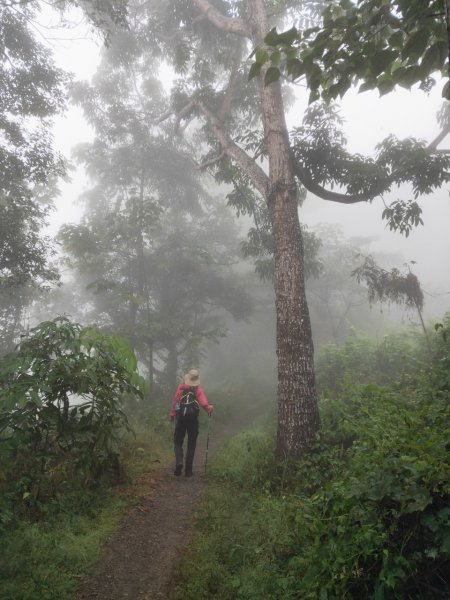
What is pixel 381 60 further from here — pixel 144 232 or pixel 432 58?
pixel 144 232

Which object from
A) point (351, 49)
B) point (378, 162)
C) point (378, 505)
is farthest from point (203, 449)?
point (351, 49)

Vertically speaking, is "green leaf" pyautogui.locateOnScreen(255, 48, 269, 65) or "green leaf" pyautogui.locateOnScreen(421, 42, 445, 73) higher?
"green leaf" pyautogui.locateOnScreen(255, 48, 269, 65)

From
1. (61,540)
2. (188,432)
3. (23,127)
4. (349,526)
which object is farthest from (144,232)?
(349,526)

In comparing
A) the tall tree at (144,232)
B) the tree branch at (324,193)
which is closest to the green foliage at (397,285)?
the tree branch at (324,193)

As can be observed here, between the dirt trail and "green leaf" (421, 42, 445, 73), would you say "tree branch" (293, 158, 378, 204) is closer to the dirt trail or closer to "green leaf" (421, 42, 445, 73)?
"green leaf" (421, 42, 445, 73)

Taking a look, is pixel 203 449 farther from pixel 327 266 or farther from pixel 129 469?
pixel 327 266

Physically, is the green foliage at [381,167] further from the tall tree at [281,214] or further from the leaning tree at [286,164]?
the tall tree at [281,214]

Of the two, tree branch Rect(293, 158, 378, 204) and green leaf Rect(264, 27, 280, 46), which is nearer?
green leaf Rect(264, 27, 280, 46)

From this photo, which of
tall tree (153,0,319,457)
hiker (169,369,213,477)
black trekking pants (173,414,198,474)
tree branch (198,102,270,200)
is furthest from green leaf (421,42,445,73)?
→ black trekking pants (173,414,198,474)

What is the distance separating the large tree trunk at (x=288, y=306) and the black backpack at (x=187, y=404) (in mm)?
1626

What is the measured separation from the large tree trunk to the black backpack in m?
1.63

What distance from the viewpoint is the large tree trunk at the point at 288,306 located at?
6488mm

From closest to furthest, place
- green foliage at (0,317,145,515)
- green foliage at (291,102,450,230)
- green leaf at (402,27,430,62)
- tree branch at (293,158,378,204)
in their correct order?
green leaf at (402,27,430,62) < green foliage at (0,317,145,515) < tree branch at (293,158,378,204) < green foliage at (291,102,450,230)

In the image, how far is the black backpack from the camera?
23.2 feet
